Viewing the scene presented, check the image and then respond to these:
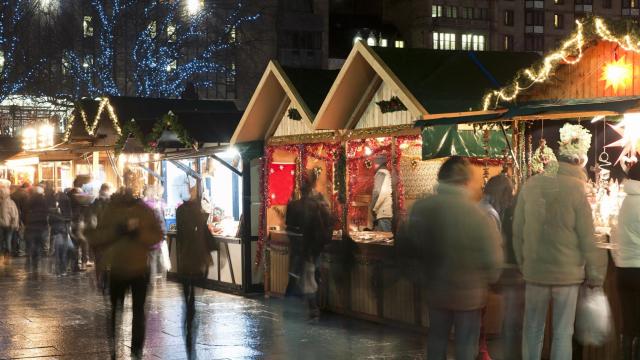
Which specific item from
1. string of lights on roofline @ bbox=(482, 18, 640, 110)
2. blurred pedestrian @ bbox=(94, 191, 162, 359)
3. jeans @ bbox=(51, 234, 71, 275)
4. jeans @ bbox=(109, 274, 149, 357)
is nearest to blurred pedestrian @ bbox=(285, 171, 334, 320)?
string of lights on roofline @ bbox=(482, 18, 640, 110)

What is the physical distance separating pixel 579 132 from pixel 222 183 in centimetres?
907

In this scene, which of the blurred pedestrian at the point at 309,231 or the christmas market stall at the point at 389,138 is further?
the blurred pedestrian at the point at 309,231

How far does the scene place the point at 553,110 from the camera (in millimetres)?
10023

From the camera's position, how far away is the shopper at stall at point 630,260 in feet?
27.2

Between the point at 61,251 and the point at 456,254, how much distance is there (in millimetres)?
15594

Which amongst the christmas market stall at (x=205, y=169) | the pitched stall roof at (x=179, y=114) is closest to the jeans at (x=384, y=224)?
the christmas market stall at (x=205, y=169)

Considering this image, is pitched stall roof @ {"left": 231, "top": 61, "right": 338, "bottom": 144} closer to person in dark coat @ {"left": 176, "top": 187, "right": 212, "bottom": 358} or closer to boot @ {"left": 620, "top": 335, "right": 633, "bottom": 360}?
person in dark coat @ {"left": 176, "top": 187, "right": 212, "bottom": 358}

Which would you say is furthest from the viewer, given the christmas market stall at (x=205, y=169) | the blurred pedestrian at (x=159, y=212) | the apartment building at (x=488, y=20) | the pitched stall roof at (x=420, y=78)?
the apartment building at (x=488, y=20)

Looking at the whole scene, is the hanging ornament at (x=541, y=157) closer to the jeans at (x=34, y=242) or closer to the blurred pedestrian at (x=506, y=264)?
the blurred pedestrian at (x=506, y=264)

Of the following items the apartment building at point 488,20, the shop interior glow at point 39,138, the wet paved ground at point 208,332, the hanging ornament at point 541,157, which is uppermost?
the apartment building at point 488,20

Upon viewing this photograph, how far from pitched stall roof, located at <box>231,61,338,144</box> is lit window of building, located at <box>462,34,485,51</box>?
71200mm

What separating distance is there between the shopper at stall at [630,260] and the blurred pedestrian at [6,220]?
65.2ft

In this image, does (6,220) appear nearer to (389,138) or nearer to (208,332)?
(208,332)

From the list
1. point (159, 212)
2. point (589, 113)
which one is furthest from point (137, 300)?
point (159, 212)
